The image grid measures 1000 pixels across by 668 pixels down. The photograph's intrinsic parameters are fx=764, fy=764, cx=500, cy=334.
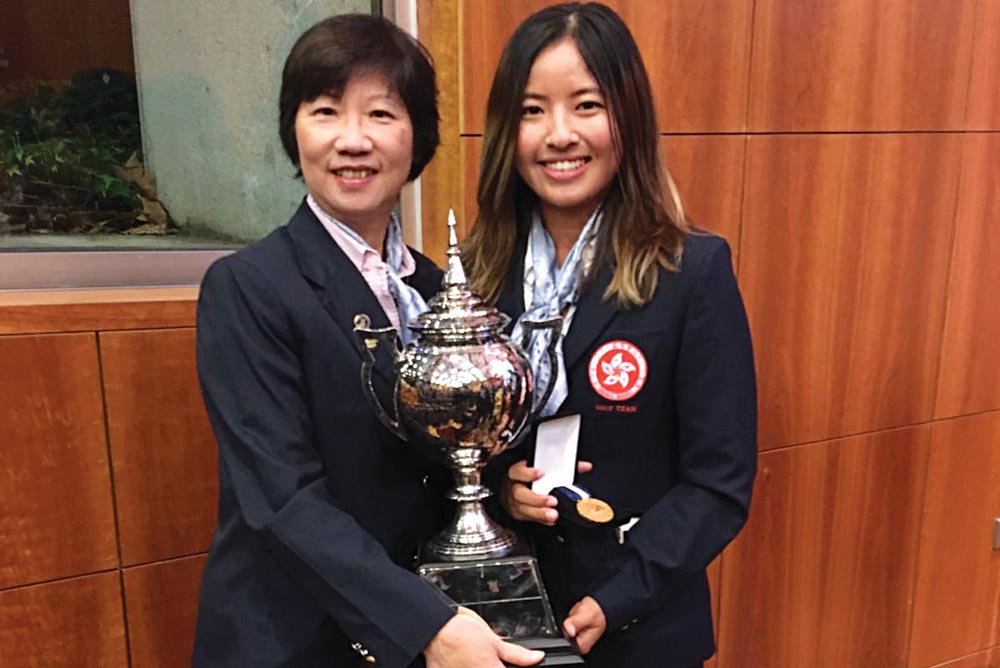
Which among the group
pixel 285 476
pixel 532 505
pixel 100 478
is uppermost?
pixel 285 476

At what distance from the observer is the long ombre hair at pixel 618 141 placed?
3.60ft

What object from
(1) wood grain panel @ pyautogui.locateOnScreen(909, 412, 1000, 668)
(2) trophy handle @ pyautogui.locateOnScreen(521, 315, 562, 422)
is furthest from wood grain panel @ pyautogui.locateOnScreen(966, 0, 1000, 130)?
(2) trophy handle @ pyautogui.locateOnScreen(521, 315, 562, 422)

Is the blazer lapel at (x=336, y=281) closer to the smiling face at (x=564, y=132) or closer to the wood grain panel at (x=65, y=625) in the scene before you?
the smiling face at (x=564, y=132)

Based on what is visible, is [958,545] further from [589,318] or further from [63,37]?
[63,37]

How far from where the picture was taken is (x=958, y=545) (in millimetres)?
2498

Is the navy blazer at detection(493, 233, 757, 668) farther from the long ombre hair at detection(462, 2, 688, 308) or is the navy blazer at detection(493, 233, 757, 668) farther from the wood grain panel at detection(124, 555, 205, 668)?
the wood grain panel at detection(124, 555, 205, 668)

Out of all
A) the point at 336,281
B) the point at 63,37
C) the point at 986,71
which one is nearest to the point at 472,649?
the point at 336,281

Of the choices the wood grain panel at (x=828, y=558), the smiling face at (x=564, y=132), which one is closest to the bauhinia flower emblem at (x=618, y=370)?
the smiling face at (x=564, y=132)

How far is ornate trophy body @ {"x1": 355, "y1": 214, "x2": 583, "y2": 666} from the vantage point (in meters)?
0.98

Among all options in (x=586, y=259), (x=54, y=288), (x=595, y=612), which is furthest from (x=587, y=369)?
(x=54, y=288)

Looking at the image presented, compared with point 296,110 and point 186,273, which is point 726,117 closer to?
point 296,110

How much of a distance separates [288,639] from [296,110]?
29.8 inches

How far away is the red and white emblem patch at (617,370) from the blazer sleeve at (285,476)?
0.38 metres

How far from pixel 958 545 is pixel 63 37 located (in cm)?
293
